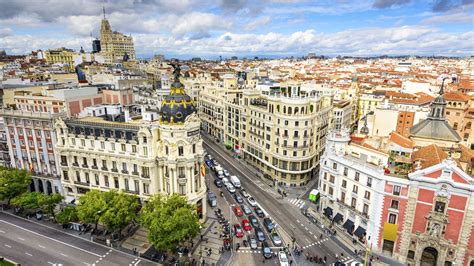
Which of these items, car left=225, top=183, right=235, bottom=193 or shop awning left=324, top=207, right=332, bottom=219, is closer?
shop awning left=324, top=207, right=332, bottom=219

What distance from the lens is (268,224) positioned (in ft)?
245

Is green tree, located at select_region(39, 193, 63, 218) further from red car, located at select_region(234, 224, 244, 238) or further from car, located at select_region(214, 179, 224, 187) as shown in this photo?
red car, located at select_region(234, 224, 244, 238)

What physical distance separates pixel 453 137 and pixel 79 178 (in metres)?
95.7

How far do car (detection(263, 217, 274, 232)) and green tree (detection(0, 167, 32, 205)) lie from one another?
64.3 meters

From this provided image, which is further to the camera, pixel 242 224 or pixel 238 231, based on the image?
pixel 242 224

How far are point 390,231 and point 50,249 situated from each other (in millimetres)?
73303

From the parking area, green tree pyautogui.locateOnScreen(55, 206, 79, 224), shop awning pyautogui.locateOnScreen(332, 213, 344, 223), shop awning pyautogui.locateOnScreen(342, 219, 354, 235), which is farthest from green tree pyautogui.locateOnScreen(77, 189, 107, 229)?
shop awning pyautogui.locateOnScreen(342, 219, 354, 235)

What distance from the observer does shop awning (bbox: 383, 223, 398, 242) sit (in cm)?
6257

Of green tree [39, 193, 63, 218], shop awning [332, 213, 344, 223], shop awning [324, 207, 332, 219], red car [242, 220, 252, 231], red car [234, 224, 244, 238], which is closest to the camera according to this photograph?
red car [234, 224, 244, 238]

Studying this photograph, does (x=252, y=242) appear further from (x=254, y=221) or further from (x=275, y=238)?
(x=254, y=221)

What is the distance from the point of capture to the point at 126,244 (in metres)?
67.6

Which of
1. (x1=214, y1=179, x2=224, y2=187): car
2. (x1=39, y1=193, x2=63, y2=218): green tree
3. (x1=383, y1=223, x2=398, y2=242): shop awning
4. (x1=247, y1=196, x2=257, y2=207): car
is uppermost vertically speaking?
(x1=39, y1=193, x2=63, y2=218): green tree

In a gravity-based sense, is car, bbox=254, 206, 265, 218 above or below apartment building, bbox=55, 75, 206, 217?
below

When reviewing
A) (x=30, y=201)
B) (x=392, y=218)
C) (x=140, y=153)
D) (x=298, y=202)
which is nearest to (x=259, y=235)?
(x=298, y=202)
